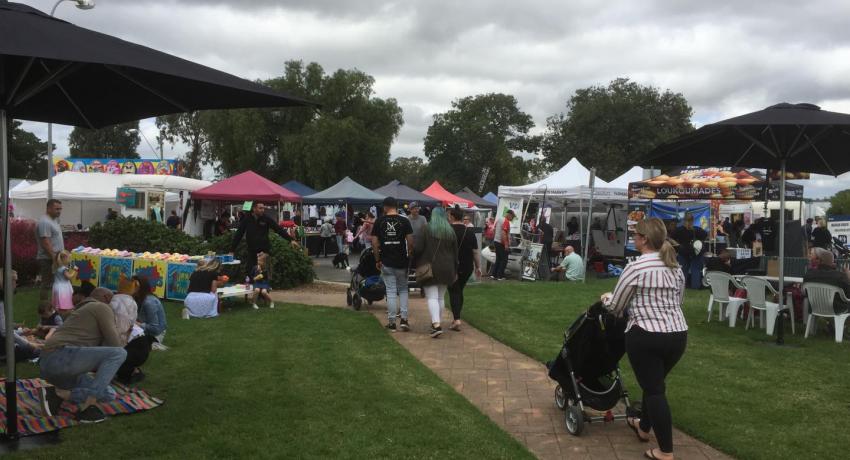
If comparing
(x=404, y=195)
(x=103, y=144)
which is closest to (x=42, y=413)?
(x=404, y=195)

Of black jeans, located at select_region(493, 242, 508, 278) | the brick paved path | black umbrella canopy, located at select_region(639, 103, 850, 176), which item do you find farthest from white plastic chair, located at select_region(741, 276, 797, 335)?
black jeans, located at select_region(493, 242, 508, 278)

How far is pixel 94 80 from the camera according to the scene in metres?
5.43

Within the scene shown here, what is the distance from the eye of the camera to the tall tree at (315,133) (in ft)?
128

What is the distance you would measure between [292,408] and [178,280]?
253 inches

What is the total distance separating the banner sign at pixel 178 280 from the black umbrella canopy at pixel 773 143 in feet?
24.3

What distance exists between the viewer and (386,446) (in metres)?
4.39

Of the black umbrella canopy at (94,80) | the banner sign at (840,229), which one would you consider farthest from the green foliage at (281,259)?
the banner sign at (840,229)

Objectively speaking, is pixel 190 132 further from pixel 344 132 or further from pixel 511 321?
pixel 511 321

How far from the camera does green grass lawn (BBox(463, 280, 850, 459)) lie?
4.69 metres

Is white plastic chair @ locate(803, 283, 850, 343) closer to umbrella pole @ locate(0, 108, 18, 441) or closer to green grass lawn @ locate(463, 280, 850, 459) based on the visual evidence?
green grass lawn @ locate(463, 280, 850, 459)

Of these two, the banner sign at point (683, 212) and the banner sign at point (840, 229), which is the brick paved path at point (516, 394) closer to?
the banner sign at point (683, 212)

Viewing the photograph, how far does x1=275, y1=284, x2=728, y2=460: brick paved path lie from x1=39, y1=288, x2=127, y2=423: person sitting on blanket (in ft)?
9.80

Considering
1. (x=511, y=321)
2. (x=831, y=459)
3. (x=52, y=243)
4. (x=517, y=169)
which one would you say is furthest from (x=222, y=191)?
(x=517, y=169)

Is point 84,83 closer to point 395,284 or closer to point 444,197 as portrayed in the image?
point 395,284
